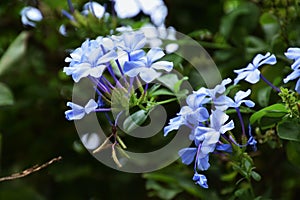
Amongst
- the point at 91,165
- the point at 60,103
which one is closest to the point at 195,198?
the point at 91,165

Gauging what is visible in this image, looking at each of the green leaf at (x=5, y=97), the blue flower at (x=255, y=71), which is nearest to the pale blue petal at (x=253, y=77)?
the blue flower at (x=255, y=71)

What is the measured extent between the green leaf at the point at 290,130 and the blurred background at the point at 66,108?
0.24 metres

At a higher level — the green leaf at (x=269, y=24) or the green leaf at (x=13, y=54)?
the green leaf at (x=269, y=24)

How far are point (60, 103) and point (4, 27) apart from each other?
21 centimetres

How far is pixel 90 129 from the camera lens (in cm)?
79

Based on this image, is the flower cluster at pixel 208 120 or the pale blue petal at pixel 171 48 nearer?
the flower cluster at pixel 208 120

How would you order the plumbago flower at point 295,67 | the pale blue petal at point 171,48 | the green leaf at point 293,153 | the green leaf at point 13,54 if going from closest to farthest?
the plumbago flower at point 295,67 < the green leaf at point 293,153 < the pale blue petal at point 171,48 < the green leaf at point 13,54

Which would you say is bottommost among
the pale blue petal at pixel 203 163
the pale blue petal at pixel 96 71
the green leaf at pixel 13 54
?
the green leaf at pixel 13 54

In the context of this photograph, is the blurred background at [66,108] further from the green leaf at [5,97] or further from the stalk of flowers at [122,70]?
the stalk of flowers at [122,70]

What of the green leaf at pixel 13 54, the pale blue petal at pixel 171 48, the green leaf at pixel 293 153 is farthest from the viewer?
the green leaf at pixel 13 54

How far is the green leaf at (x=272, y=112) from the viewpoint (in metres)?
0.62

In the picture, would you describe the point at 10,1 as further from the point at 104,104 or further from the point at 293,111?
the point at 293,111

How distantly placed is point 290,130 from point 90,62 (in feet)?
0.76

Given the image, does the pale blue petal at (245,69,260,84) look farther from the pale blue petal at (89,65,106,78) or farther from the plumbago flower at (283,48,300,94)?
the pale blue petal at (89,65,106,78)
